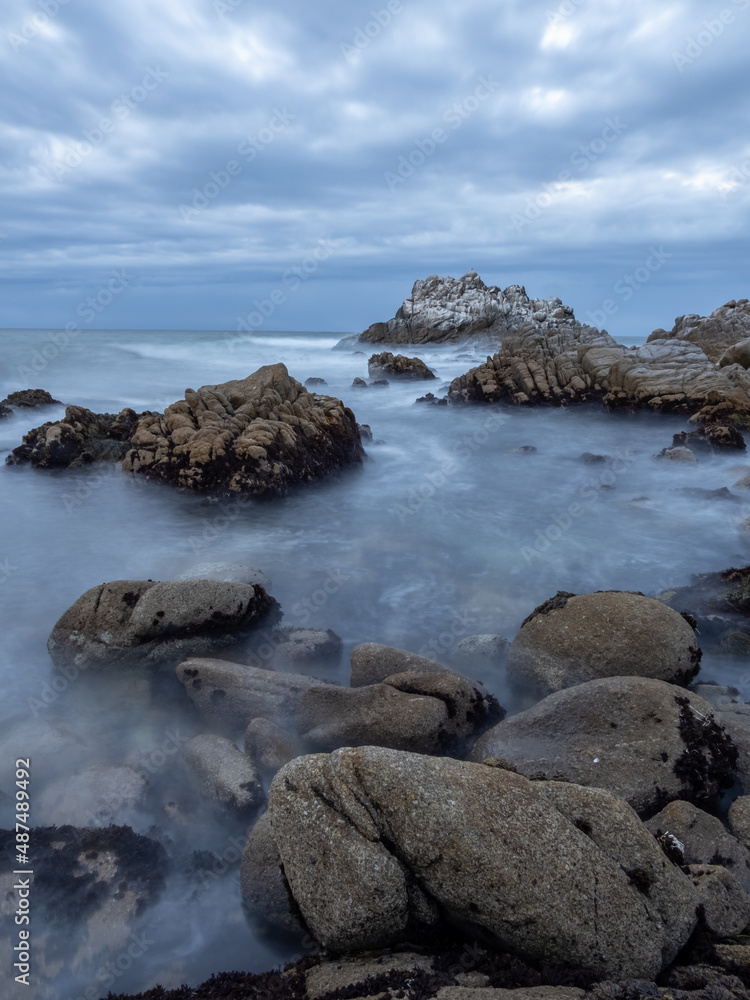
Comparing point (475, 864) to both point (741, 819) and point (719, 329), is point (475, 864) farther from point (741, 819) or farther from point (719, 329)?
point (719, 329)

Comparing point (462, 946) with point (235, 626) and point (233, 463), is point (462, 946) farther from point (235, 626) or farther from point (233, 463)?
point (233, 463)

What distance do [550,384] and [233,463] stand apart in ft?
63.0

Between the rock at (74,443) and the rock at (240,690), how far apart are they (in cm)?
1266

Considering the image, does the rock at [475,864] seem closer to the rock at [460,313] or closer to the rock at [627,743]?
the rock at [627,743]

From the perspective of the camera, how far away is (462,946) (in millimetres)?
4074

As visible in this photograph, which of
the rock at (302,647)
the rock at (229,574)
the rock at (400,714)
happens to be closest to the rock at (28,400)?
the rock at (229,574)

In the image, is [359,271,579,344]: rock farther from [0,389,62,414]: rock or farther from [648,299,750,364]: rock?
[0,389,62,414]: rock

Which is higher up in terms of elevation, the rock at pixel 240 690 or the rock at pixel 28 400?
the rock at pixel 28 400

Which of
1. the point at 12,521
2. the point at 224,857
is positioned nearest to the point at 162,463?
the point at 12,521

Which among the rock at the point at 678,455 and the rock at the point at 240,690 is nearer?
the rock at the point at 240,690

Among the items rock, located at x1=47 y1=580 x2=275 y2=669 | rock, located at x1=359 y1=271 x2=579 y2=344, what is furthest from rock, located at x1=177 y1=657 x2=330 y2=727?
rock, located at x1=359 y1=271 x2=579 y2=344

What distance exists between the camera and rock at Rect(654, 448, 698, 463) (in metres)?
19.5

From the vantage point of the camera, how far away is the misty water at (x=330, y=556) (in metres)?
5.93

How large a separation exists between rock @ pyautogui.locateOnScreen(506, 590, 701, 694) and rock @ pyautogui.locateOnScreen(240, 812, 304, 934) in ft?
13.5
